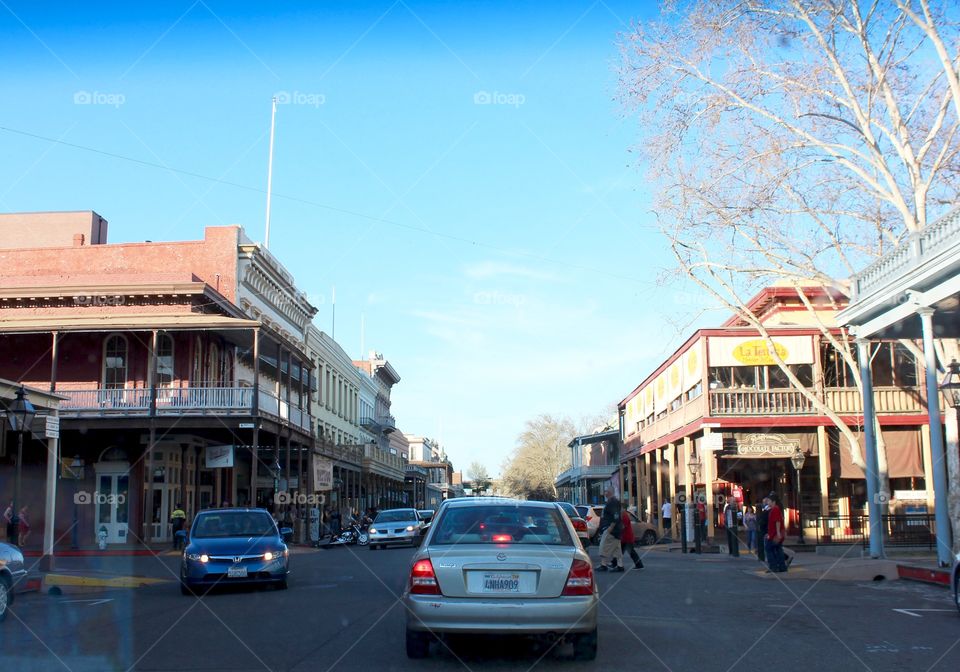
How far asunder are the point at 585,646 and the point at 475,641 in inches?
62.0

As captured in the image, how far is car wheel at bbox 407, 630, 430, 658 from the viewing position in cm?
858

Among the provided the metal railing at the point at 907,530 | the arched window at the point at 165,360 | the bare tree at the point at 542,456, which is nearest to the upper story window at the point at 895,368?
the metal railing at the point at 907,530

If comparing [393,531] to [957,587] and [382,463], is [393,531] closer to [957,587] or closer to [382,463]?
[957,587]

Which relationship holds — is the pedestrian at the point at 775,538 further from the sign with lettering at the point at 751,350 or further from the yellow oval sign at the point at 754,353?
the yellow oval sign at the point at 754,353

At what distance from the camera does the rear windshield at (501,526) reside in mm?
8797

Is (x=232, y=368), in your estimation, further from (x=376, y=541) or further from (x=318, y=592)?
(x=318, y=592)

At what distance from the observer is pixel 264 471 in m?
44.6

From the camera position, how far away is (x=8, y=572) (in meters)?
12.1

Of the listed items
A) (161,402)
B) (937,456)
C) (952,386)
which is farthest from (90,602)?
(161,402)

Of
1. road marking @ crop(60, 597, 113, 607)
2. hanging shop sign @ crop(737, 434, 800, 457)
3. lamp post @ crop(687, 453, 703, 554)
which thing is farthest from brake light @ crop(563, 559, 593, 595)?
hanging shop sign @ crop(737, 434, 800, 457)

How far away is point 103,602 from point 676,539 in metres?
28.7

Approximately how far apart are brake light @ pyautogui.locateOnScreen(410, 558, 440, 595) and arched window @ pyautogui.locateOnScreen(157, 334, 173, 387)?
90.4 feet

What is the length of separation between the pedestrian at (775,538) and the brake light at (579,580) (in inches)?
481

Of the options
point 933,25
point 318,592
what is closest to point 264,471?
point 318,592
